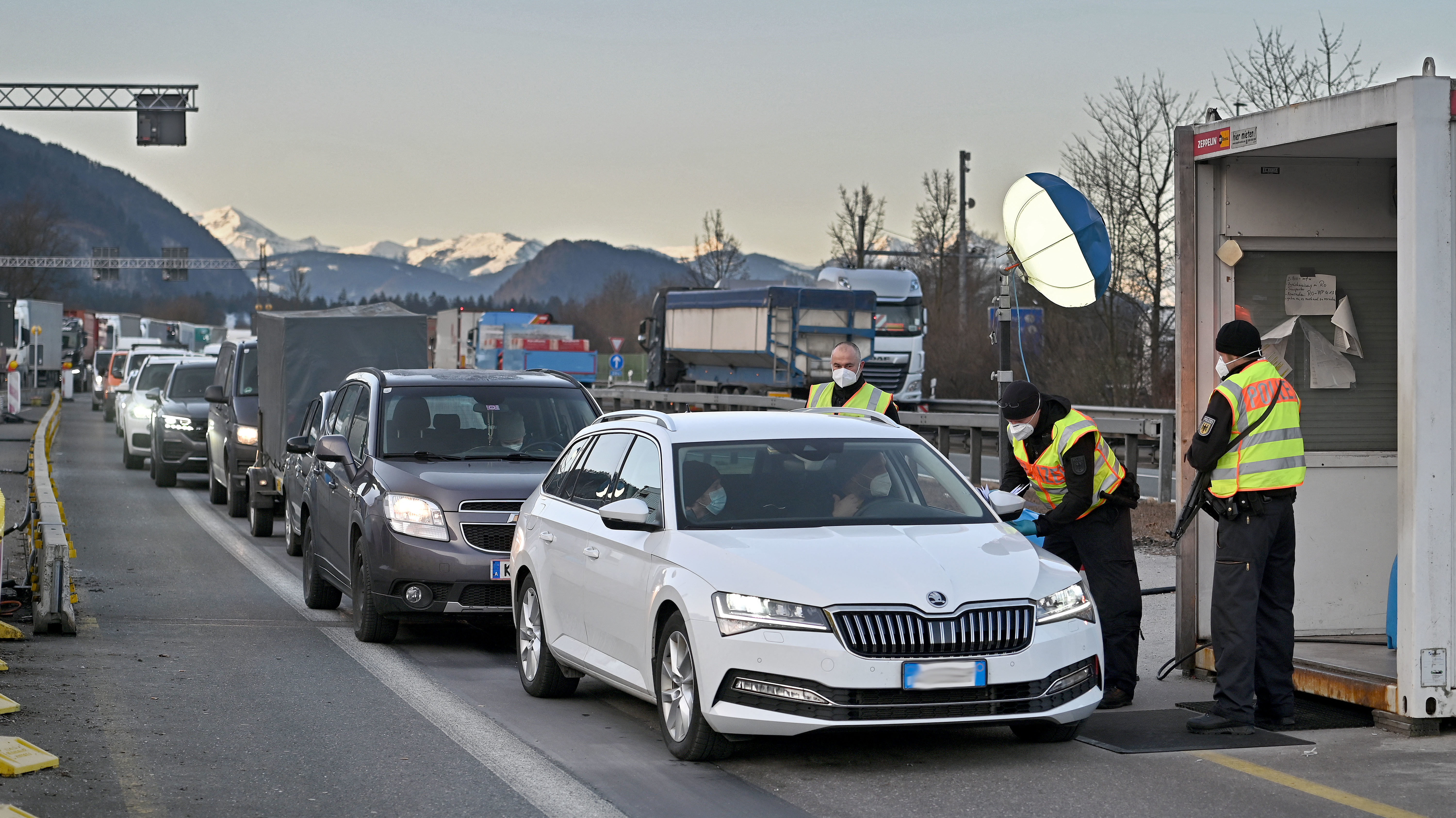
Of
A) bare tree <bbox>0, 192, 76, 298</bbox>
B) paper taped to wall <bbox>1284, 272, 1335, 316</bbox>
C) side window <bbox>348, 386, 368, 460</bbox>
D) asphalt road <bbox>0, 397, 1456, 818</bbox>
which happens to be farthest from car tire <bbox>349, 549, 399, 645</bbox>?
bare tree <bbox>0, 192, 76, 298</bbox>

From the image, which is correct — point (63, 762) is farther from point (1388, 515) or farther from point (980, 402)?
point (980, 402)

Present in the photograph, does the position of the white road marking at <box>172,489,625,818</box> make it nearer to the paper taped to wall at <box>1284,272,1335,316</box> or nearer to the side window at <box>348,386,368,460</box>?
the side window at <box>348,386,368,460</box>

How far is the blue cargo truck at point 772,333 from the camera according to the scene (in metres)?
34.6

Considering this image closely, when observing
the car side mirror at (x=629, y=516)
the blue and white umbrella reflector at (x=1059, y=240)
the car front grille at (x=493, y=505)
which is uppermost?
the blue and white umbrella reflector at (x=1059, y=240)

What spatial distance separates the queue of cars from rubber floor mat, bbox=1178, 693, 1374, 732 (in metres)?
1.20

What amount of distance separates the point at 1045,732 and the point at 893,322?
30.3 m

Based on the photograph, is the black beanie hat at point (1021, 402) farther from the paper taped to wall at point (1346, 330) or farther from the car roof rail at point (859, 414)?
the paper taped to wall at point (1346, 330)

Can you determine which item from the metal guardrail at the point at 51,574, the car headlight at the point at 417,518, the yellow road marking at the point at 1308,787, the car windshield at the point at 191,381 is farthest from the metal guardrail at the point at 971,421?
the car windshield at the point at 191,381

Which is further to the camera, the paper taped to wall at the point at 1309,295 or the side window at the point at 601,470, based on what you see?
the paper taped to wall at the point at 1309,295

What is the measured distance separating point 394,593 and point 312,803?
3.85m

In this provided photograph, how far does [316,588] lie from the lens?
1194cm

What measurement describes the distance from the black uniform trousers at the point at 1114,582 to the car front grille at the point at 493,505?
3605 mm

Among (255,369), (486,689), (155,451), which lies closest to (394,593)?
(486,689)

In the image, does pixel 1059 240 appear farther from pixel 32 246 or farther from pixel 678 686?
pixel 32 246
